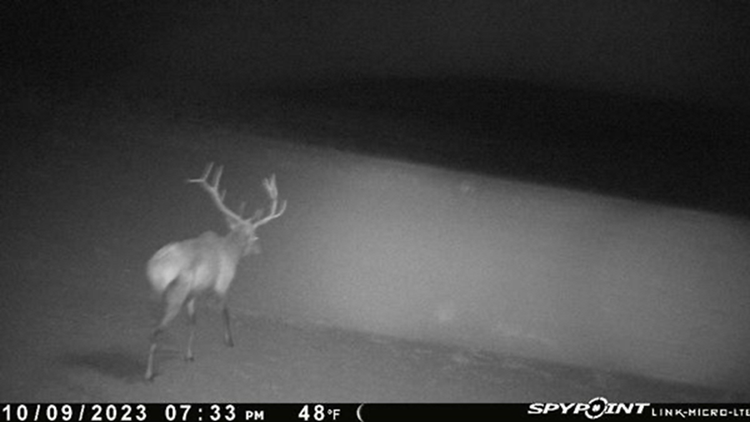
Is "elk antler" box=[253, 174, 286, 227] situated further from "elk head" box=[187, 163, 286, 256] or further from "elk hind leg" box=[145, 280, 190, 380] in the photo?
"elk hind leg" box=[145, 280, 190, 380]

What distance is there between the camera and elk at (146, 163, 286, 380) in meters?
2.17

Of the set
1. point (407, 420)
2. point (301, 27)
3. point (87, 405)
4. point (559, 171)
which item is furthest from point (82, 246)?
point (559, 171)

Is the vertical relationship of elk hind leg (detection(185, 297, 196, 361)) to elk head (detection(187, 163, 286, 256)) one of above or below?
below

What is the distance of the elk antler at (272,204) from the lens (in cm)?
247

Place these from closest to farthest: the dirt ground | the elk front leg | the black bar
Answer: the black bar, the dirt ground, the elk front leg

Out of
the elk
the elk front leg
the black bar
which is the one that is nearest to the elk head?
the elk

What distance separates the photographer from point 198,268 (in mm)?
2201

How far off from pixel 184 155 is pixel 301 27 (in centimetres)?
66

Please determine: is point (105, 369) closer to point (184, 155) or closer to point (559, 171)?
point (184, 155)

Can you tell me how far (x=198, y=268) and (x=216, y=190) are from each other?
1.43 feet

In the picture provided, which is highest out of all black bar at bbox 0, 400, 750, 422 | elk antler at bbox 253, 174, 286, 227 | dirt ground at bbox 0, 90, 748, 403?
elk antler at bbox 253, 174, 286, 227

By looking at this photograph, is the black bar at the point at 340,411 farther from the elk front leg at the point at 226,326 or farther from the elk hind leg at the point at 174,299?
the elk front leg at the point at 226,326
